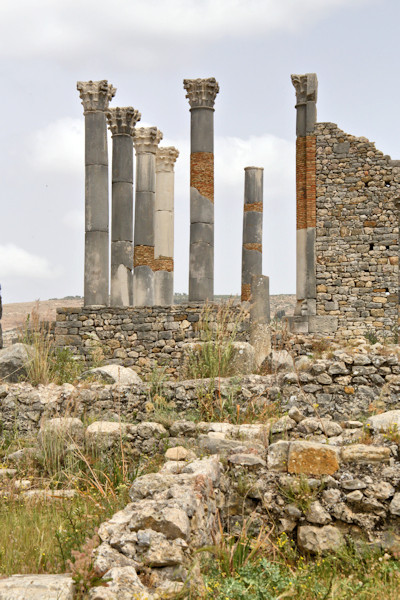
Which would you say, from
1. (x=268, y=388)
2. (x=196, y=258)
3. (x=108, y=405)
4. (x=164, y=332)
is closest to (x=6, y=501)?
(x=108, y=405)

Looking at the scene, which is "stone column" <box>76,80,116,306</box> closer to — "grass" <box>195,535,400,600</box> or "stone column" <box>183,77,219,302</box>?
"stone column" <box>183,77,219,302</box>

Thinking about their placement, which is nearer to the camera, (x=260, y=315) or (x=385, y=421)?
Answer: (x=385, y=421)

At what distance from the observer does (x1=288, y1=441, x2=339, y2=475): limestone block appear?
18.5 ft

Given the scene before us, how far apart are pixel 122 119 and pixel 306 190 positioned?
5.53 metres

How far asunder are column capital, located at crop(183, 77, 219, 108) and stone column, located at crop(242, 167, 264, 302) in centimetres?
285

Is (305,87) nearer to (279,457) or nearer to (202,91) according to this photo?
(202,91)

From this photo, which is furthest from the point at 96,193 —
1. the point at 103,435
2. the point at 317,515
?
the point at 317,515

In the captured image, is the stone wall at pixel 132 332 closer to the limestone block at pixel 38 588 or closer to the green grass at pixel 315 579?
the green grass at pixel 315 579

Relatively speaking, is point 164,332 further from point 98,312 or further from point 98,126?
point 98,126

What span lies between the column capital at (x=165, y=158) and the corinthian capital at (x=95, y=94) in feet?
17.6

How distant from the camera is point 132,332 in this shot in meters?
16.2

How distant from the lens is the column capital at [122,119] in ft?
59.3

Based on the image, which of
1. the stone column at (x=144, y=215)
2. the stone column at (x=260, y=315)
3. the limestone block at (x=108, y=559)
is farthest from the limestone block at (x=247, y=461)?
the stone column at (x=144, y=215)

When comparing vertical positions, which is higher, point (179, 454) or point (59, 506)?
point (179, 454)
